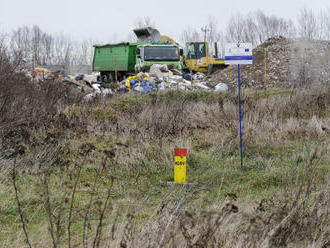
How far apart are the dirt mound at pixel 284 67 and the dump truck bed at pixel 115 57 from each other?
4.36m

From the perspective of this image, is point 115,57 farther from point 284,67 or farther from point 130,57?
point 284,67

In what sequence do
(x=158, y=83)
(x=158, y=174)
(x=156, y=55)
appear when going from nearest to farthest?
1. (x=158, y=174)
2. (x=158, y=83)
3. (x=156, y=55)

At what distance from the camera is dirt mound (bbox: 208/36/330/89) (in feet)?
75.2

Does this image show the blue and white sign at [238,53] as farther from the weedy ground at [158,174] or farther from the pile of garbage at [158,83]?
the pile of garbage at [158,83]

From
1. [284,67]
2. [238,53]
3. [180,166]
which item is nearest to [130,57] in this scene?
[284,67]

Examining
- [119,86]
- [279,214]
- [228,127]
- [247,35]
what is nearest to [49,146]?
[228,127]

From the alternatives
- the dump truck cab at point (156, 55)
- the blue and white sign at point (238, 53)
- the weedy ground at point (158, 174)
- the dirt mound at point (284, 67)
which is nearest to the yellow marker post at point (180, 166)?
the weedy ground at point (158, 174)

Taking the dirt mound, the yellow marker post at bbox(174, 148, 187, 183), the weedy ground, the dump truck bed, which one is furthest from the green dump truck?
the yellow marker post at bbox(174, 148, 187, 183)

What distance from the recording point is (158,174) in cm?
744

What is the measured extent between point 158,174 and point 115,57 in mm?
18408

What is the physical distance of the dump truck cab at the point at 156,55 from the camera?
23438 mm

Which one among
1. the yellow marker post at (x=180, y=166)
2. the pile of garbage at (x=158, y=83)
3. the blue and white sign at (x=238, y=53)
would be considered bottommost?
the yellow marker post at (x=180, y=166)

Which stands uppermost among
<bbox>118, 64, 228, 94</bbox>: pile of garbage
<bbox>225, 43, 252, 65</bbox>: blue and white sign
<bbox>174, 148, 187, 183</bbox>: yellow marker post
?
<bbox>225, 43, 252, 65</bbox>: blue and white sign

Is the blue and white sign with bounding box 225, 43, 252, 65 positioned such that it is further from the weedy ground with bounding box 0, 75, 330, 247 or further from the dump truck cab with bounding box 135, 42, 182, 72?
the dump truck cab with bounding box 135, 42, 182, 72
